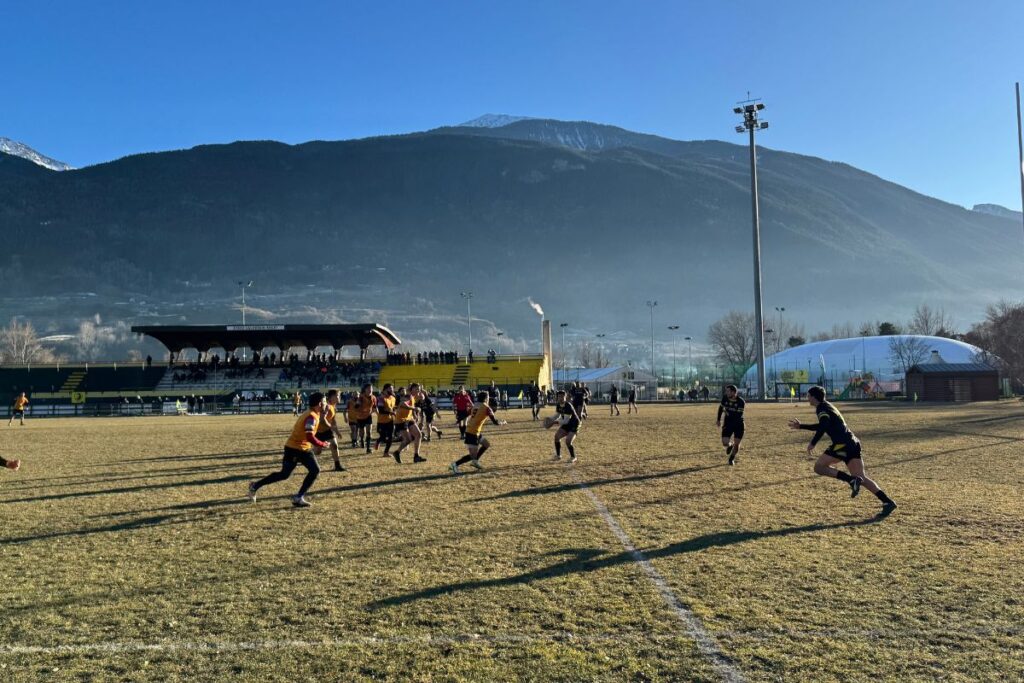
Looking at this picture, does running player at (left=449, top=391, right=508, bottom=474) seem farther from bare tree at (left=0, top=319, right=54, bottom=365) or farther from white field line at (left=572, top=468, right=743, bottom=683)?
bare tree at (left=0, top=319, right=54, bottom=365)

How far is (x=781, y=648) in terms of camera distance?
519cm

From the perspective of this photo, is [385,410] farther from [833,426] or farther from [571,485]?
[833,426]

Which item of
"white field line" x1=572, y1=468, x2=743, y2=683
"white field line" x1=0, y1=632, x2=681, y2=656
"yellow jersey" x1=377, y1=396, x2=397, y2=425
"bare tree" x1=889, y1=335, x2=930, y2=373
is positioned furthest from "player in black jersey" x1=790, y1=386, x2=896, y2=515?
"bare tree" x1=889, y1=335, x2=930, y2=373

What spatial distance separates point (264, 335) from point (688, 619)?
6710 cm

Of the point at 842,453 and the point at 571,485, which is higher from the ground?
the point at 842,453

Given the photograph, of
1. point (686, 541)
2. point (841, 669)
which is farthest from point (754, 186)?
point (841, 669)

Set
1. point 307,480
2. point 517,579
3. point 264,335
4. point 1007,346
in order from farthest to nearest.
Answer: point 264,335 < point 1007,346 < point 307,480 < point 517,579

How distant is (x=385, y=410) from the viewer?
17.5m

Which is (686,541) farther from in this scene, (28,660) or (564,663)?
(28,660)

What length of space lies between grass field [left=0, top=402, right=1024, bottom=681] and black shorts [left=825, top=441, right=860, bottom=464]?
718 mm

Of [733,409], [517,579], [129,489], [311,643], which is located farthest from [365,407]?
[311,643]

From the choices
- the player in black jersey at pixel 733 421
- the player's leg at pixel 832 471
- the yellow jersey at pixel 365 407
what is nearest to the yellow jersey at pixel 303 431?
the player's leg at pixel 832 471

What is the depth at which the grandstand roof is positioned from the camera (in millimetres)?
65188

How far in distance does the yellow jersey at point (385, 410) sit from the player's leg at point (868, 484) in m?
10.5
